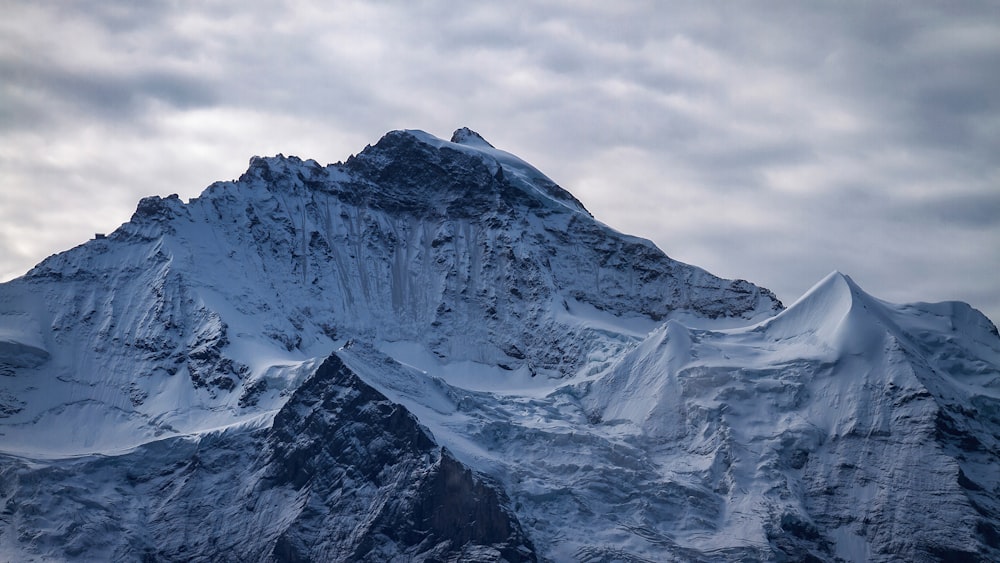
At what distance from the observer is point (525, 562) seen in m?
200

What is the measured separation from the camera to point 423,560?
199 m

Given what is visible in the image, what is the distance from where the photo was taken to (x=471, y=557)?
199 meters

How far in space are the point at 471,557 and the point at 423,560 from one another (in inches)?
182

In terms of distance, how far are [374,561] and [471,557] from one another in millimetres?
9487

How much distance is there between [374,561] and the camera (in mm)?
199875

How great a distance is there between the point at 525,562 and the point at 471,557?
5.30 meters

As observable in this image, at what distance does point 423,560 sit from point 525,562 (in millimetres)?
9836

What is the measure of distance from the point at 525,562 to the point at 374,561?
47.9 feet
